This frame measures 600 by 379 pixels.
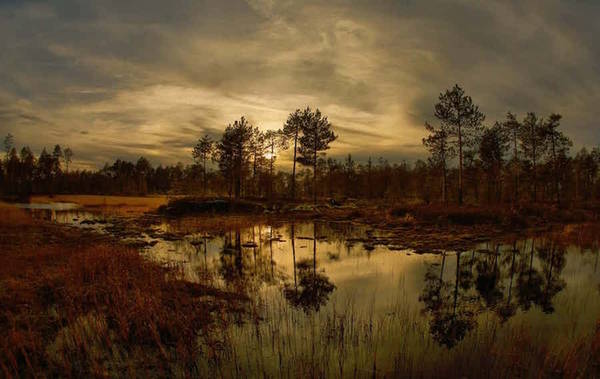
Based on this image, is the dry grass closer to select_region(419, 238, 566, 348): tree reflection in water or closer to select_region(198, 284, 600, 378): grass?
select_region(419, 238, 566, 348): tree reflection in water

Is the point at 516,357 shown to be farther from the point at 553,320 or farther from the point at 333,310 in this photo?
the point at 333,310

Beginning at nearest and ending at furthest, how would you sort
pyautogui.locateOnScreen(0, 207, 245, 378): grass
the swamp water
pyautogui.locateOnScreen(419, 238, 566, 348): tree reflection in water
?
pyautogui.locateOnScreen(0, 207, 245, 378): grass, the swamp water, pyautogui.locateOnScreen(419, 238, 566, 348): tree reflection in water

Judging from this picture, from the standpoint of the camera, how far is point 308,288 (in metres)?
13.7

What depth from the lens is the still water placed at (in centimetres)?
1101

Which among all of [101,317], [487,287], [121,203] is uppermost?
[121,203]

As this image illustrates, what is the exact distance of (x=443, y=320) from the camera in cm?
1011

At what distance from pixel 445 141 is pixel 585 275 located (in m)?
38.2

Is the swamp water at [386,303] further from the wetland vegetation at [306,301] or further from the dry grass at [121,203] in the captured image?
the dry grass at [121,203]

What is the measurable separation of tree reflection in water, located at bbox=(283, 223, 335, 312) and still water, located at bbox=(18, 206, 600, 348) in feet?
0.13

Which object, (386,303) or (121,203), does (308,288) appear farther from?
(121,203)

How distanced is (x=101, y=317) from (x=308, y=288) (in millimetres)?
7199

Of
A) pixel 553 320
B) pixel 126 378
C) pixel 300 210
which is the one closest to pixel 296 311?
pixel 126 378

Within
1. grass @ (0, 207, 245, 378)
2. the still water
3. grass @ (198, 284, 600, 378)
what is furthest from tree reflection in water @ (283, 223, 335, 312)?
grass @ (0, 207, 245, 378)

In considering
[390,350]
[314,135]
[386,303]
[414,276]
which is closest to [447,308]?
[386,303]
